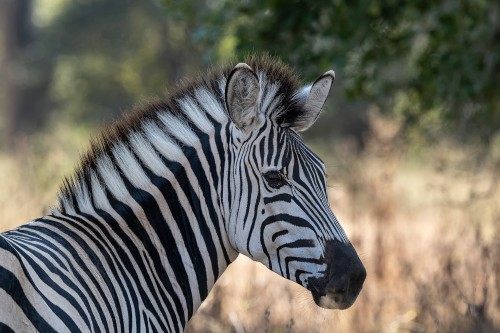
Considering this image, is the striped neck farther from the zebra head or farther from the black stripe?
the black stripe

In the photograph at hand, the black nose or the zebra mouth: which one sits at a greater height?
the black nose

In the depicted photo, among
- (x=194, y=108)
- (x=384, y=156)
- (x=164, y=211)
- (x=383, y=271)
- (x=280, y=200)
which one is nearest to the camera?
(x=280, y=200)

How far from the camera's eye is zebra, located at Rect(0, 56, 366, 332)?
396cm

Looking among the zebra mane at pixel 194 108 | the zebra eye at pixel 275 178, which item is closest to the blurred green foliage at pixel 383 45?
the zebra mane at pixel 194 108

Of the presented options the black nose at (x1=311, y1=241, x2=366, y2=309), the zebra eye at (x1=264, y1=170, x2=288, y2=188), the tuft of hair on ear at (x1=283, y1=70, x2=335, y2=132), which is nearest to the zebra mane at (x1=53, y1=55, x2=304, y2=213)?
the tuft of hair on ear at (x1=283, y1=70, x2=335, y2=132)

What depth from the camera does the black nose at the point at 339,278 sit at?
3.96 metres

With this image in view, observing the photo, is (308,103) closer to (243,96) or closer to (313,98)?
(313,98)

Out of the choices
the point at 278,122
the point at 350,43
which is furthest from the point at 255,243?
the point at 350,43

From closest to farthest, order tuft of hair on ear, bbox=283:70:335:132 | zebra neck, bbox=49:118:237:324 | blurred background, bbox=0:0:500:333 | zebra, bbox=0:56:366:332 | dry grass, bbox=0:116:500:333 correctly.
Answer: zebra, bbox=0:56:366:332
zebra neck, bbox=49:118:237:324
tuft of hair on ear, bbox=283:70:335:132
dry grass, bbox=0:116:500:333
blurred background, bbox=0:0:500:333

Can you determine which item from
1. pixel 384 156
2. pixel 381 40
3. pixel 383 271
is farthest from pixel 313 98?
pixel 384 156

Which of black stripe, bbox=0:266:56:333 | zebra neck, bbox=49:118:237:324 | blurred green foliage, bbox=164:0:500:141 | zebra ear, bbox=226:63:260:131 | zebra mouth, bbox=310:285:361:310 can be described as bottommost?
black stripe, bbox=0:266:56:333

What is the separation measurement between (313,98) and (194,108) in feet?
1.99

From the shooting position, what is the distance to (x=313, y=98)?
172 inches

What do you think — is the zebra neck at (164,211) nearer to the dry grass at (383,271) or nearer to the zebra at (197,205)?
the zebra at (197,205)
